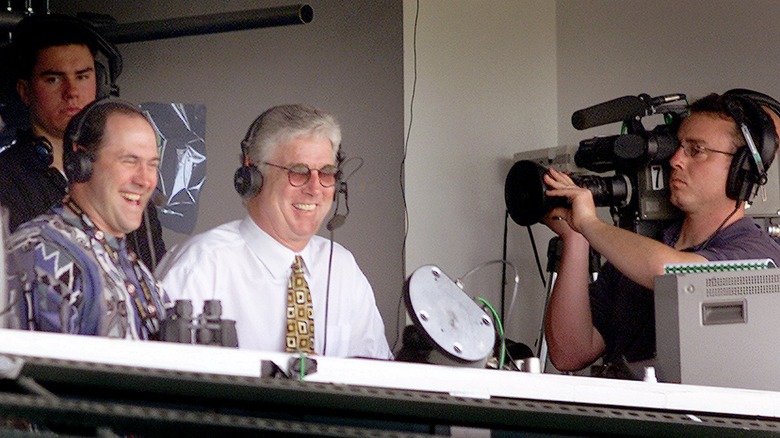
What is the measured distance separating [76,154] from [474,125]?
5.54 feet

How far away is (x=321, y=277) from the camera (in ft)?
6.79

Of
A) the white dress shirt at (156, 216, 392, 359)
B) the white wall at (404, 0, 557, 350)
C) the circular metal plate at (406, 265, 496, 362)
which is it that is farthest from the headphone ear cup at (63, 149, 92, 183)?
the white wall at (404, 0, 557, 350)

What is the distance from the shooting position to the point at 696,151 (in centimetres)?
236

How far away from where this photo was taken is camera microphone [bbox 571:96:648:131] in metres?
2.44

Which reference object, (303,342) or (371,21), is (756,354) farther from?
(371,21)

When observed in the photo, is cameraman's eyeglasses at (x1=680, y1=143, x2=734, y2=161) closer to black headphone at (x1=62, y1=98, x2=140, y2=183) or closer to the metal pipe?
the metal pipe

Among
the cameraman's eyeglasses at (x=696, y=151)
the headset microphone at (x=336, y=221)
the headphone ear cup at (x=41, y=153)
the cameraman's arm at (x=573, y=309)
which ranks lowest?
the cameraman's arm at (x=573, y=309)

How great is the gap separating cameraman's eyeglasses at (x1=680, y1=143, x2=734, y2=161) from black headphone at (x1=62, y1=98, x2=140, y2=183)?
119 centimetres

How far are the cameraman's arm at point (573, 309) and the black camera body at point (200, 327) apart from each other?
2.61 ft

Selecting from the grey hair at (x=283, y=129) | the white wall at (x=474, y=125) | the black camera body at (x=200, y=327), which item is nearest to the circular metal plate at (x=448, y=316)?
the black camera body at (x=200, y=327)

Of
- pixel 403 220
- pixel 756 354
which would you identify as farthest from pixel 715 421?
pixel 403 220

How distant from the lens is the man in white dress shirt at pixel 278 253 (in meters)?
1.92

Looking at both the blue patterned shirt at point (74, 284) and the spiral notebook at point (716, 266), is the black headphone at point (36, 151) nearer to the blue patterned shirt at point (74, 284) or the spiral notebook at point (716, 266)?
the blue patterned shirt at point (74, 284)

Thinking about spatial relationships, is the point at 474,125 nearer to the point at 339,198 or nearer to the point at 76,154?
the point at 339,198
